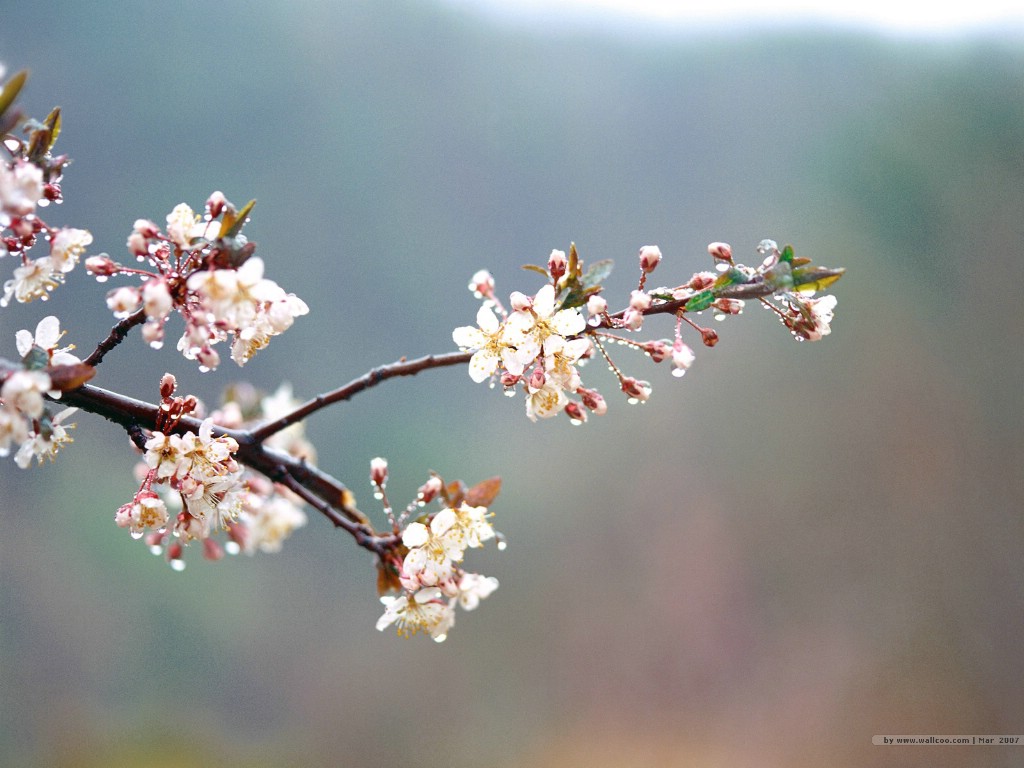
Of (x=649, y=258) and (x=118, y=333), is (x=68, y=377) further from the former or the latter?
(x=649, y=258)

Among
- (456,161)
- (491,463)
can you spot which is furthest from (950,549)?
(456,161)

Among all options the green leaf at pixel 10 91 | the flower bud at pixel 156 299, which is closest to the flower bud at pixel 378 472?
the flower bud at pixel 156 299

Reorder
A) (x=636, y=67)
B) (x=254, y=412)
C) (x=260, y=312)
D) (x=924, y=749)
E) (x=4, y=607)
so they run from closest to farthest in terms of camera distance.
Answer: (x=260, y=312)
(x=254, y=412)
(x=4, y=607)
(x=924, y=749)
(x=636, y=67)

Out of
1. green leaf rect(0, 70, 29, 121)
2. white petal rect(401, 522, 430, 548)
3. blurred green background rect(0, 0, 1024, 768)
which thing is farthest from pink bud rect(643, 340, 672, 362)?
blurred green background rect(0, 0, 1024, 768)

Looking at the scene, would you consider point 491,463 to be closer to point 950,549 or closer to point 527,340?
point 950,549

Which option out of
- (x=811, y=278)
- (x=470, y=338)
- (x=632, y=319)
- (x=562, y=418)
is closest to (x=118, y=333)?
(x=470, y=338)

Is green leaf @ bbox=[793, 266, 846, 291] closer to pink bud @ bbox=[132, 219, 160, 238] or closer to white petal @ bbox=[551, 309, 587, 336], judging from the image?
white petal @ bbox=[551, 309, 587, 336]

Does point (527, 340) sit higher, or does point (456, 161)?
point (456, 161)

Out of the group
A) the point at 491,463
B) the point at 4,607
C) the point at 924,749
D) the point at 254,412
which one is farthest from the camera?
the point at 491,463
